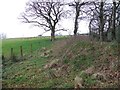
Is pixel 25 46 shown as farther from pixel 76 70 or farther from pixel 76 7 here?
pixel 76 70

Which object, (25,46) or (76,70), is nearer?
(76,70)

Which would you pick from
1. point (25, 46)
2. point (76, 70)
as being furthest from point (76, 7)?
point (76, 70)

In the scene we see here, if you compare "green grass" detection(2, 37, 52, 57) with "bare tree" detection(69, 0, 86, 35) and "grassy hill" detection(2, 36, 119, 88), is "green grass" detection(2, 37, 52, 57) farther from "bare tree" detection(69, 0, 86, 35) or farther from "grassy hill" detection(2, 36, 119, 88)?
"grassy hill" detection(2, 36, 119, 88)

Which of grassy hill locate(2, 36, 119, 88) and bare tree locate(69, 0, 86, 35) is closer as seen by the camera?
grassy hill locate(2, 36, 119, 88)

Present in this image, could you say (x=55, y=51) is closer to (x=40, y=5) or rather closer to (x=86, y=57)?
(x=86, y=57)

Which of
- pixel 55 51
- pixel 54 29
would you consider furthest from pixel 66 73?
pixel 54 29

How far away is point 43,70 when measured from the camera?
20281mm

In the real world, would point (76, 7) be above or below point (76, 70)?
above

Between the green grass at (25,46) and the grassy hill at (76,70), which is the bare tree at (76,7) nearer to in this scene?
the green grass at (25,46)

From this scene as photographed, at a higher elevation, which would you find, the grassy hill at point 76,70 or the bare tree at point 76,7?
the bare tree at point 76,7

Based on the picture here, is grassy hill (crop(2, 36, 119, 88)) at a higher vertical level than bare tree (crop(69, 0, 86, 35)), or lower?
lower

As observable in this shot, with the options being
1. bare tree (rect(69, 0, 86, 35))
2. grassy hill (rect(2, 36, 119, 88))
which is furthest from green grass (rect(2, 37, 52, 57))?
grassy hill (rect(2, 36, 119, 88))

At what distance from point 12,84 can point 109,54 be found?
6.83 meters

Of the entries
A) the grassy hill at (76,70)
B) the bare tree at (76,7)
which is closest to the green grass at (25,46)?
the bare tree at (76,7)
